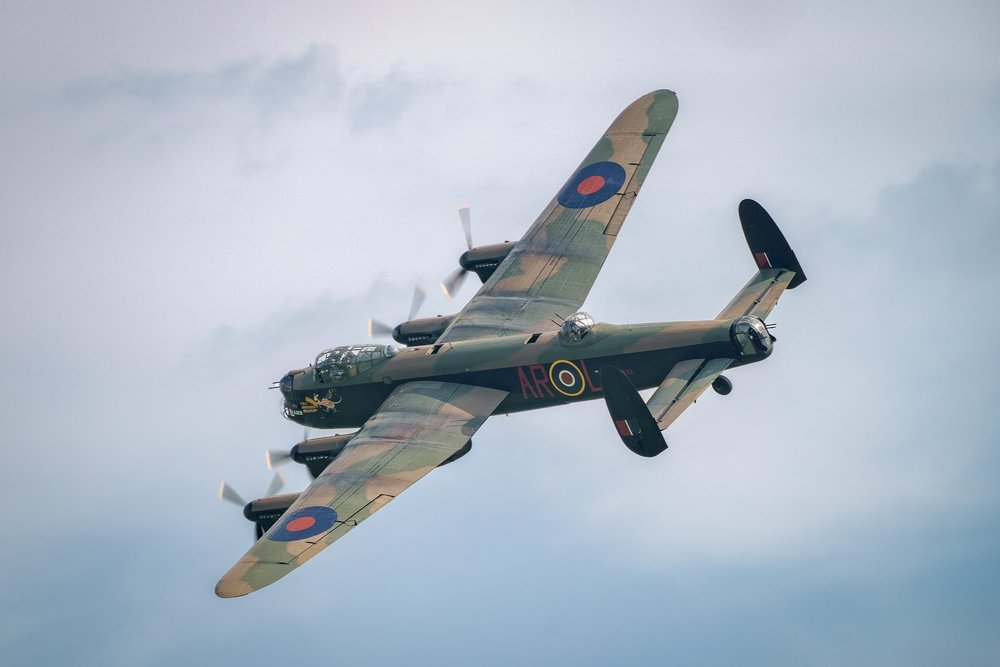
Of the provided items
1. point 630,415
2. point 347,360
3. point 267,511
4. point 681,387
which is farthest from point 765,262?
point 267,511

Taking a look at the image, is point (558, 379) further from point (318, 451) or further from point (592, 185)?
point (592, 185)

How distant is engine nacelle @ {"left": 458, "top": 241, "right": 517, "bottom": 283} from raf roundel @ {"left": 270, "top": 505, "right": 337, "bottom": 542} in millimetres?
14197

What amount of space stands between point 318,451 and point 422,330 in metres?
7.28

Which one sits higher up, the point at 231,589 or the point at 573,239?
the point at 573,239

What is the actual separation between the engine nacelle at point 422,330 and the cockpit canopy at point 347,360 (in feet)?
8.02

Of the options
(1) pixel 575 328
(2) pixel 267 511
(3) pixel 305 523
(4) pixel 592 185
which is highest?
(4) pixel 592 185

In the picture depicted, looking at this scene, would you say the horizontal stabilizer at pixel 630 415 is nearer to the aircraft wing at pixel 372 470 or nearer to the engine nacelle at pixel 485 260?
the aircraft wing at pixel 372 470

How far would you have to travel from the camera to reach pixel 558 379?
5966 cm

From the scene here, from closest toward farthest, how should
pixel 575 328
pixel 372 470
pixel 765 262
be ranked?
1. pixel 372 470
2. pixel 575 328
3. pixel 765 262

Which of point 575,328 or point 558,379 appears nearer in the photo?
point 575,328

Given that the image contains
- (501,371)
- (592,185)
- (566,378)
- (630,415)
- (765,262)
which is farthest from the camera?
(592,185)

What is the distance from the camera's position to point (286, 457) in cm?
5978

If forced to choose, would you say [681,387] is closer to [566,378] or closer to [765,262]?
[566,378]

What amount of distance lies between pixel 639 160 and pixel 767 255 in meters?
9.75
